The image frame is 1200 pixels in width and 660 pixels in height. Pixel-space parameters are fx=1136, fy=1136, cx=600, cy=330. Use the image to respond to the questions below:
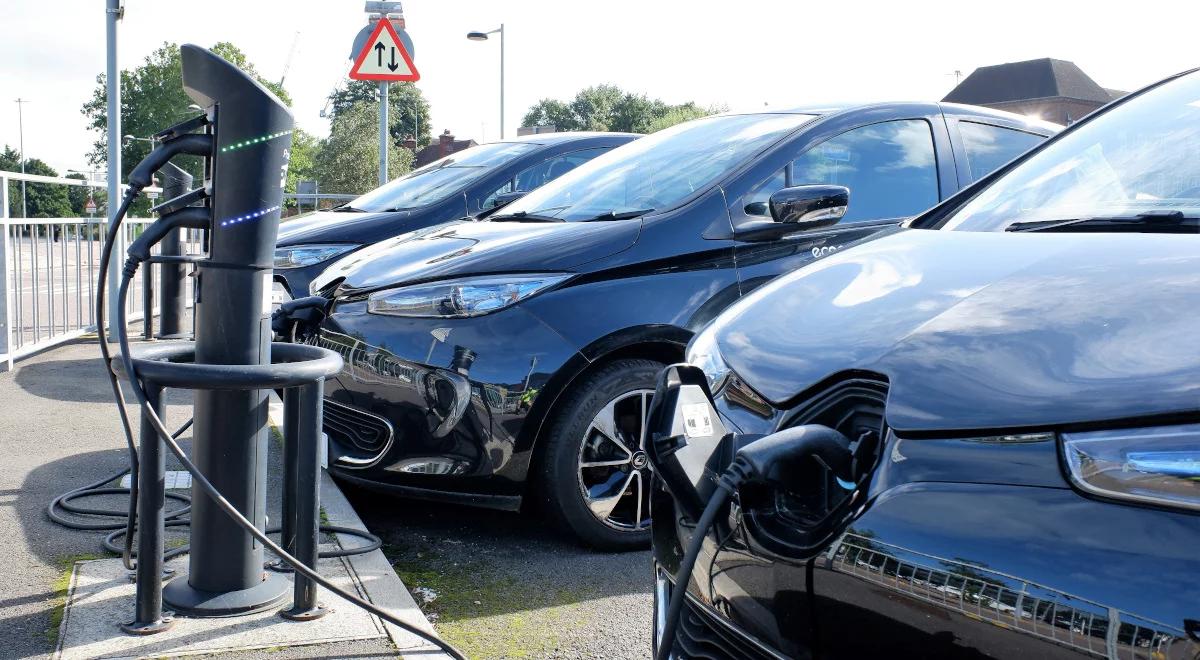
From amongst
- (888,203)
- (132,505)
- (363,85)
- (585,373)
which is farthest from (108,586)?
(363,85)

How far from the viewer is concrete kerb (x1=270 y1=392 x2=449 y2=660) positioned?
289cm

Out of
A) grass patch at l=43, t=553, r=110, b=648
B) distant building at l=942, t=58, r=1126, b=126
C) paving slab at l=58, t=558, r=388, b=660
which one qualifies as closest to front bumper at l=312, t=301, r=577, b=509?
paving slab at l=58, t=558, r=388, b=660

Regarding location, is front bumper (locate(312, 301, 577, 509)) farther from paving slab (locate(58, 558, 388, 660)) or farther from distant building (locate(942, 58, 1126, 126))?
distant building (locate(942, 58, 1126, 126))

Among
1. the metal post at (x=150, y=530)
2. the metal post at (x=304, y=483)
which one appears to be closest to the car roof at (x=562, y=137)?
the metal post at (x=304, y=483)

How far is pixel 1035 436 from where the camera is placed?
142cm

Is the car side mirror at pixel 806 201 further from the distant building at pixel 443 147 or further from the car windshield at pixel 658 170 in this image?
the distant building at pixel 443 147

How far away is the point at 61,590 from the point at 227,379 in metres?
0.99

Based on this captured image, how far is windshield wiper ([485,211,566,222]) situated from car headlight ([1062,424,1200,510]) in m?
3.25

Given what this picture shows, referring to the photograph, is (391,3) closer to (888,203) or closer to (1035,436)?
(888,203)

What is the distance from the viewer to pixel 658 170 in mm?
4547

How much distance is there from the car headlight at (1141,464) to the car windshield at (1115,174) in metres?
0.83

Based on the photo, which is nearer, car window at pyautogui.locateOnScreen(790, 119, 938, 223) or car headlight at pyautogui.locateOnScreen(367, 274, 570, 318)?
car headlight at pyautogui.locateOnScreen(367, 274, 570, 318)

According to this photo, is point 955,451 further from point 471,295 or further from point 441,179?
point 441,179

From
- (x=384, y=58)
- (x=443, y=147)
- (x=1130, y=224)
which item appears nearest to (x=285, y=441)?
(x=1130, y=224)
